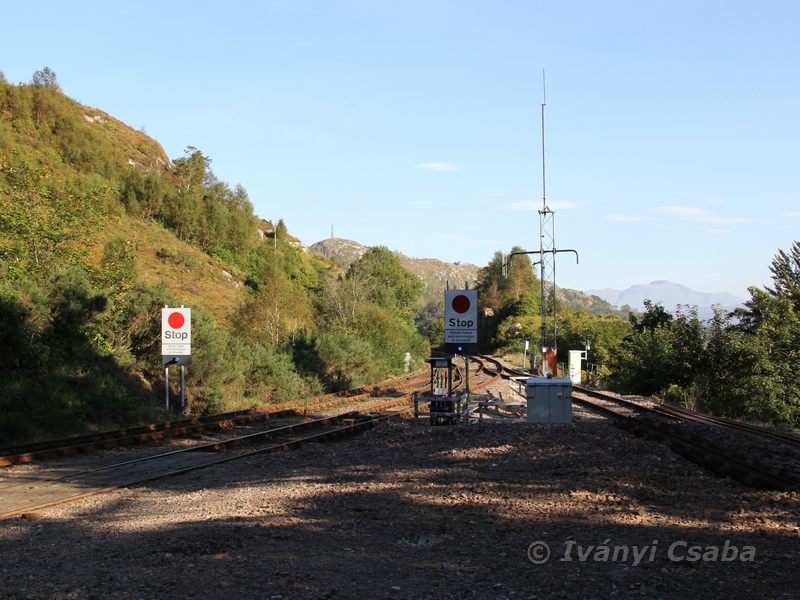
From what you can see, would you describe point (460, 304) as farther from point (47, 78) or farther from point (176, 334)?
point (47, 78)

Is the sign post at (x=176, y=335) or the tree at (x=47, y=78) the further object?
the tree at (x=47, y=78)

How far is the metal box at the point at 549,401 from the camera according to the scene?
17.5 metres

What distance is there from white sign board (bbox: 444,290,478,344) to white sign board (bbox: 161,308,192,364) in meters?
8.18

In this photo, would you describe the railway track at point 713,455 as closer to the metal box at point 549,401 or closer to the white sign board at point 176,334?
the metal box at point 549,401


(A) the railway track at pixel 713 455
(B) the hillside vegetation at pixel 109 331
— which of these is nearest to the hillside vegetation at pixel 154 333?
(B) the hillside vegetation at pixel 109 331

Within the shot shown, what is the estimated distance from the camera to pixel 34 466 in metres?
13.4

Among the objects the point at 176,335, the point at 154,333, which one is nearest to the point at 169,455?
the point at 176,335

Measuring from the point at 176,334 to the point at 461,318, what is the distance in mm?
8889

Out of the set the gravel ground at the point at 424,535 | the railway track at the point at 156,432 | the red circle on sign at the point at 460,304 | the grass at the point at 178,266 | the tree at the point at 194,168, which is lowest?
the railway track at the point at 156,432

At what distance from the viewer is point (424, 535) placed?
7848 mm

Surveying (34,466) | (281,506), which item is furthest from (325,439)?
(281,506)

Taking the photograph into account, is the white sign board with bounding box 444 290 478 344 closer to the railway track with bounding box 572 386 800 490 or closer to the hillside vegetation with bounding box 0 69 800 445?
the hillside vegetation with bounding box 0 69 800 445

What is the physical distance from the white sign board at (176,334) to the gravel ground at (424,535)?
10044 mm

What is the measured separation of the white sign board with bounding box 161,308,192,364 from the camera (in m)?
21.7
